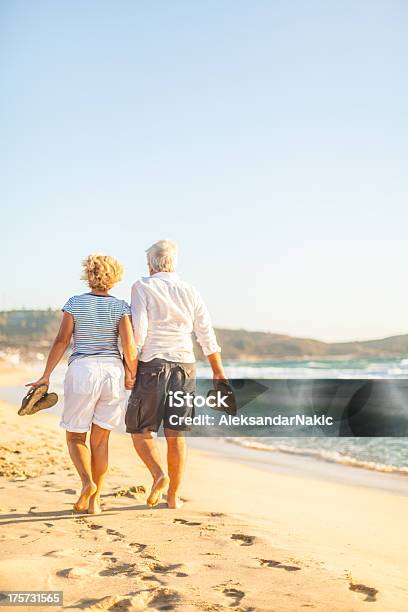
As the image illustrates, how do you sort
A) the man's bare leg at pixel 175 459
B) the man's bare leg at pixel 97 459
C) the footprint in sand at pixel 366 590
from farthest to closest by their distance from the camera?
1. the man's bare leg at pixel 175 459
2. the man's bare leg at pixel 97 459
3. the footprint in sand at pixel 366 590

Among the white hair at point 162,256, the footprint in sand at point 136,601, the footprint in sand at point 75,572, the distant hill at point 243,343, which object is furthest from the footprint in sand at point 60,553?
the distant hill at point 243,343

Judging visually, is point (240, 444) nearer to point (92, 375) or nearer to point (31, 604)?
point (92, 375)

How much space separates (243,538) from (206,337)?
4.24 feet

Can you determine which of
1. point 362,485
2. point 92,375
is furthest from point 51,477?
point 362,485

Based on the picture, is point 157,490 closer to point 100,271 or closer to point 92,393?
point 92,393

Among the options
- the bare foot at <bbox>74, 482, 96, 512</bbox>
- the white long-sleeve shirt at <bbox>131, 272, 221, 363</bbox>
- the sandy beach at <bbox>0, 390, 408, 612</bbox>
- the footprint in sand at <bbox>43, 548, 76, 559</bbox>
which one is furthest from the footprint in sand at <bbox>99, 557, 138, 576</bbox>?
the white long-sleeve shirt at <bbox>131, 272, 221, 363</bbox>

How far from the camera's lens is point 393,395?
19672mm

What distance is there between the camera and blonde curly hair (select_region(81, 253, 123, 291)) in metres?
4.36

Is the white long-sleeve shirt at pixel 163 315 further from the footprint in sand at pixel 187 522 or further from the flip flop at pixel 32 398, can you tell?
the footprint in sand at pixel 187 522

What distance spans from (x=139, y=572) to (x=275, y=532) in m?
1.14

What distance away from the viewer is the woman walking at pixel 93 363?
170 inches

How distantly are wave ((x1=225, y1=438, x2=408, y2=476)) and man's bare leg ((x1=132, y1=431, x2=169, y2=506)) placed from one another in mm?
4236

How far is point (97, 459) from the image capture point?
4461 mm

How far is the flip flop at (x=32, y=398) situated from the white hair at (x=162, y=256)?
1.01m
